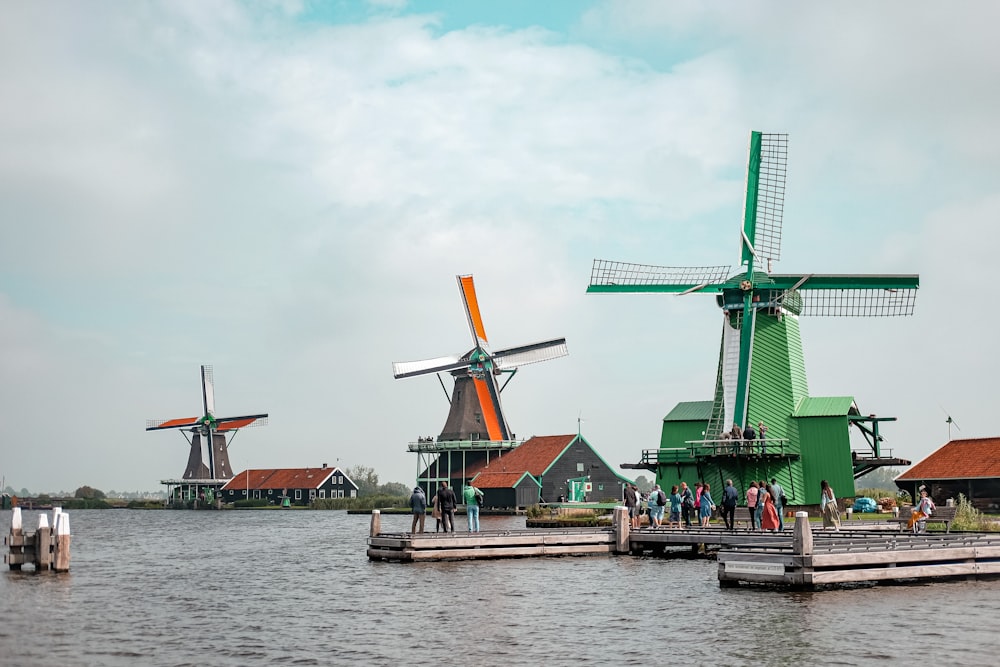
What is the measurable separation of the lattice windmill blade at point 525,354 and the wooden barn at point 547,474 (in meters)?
6.33

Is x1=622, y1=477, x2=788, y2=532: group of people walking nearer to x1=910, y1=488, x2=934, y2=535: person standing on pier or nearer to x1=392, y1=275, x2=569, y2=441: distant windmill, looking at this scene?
x1=910, y1=488, x2=934, y2=535: person standing on pier

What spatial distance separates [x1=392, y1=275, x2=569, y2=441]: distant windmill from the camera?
8544 centimetres

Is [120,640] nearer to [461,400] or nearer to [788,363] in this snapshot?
[788,363]

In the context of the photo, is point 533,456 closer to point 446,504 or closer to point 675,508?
point 675,508

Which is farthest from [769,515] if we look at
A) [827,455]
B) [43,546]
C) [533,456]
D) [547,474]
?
[533,456]

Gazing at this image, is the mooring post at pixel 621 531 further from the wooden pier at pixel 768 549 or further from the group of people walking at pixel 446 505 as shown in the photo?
the group of people walking at pixel 446 505

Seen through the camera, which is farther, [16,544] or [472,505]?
[472,505]

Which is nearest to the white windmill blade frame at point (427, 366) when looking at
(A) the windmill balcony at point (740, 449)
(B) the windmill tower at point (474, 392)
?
(B) the windmill tower at point (474, 392)

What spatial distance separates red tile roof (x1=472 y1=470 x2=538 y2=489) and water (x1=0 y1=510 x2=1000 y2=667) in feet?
154

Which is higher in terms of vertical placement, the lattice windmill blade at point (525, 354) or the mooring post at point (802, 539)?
the lattice windmill blade at point (525, 354)

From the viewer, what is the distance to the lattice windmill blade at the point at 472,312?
280 feet

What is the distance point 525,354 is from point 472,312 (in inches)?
215

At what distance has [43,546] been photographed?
3183 cm

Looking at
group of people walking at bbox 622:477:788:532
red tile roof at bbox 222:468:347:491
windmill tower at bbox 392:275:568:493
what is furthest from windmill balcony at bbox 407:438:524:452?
group of people walking at bbox 622:477:788:532
